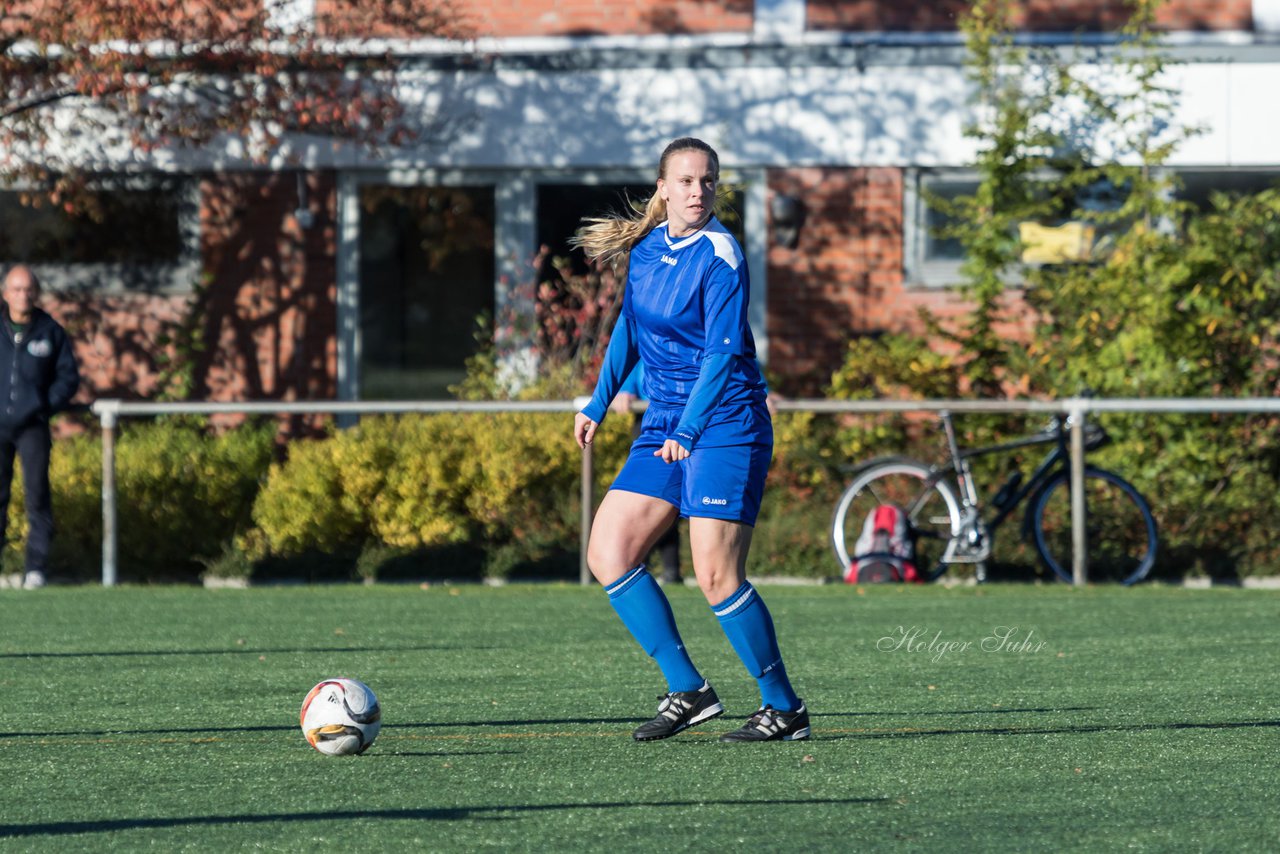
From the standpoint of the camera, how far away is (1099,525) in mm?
12461

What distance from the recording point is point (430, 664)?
8102mm

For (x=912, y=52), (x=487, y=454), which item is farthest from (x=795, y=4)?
(x=487, y=454)

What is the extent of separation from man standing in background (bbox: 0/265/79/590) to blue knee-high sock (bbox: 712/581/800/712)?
727 cm

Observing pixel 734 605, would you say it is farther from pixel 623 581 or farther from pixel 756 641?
pixel 623 581

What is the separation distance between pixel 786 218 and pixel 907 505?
338 cm

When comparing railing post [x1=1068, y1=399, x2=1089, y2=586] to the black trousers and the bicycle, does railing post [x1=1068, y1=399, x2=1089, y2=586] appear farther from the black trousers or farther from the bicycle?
the black trousers

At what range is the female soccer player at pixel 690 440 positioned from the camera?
5.75 meters

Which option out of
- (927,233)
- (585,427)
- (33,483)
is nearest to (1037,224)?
(927,233)

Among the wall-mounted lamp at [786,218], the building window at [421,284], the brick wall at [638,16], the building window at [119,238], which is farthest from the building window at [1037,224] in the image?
the building window at [119,238]

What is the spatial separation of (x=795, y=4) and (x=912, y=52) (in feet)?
3.36

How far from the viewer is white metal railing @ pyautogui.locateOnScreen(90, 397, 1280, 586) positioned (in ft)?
38.3

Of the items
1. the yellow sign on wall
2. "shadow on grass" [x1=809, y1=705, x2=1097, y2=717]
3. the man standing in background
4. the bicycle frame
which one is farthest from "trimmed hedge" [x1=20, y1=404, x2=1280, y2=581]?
"shadow on grass" [x1=809, y1=705, x2=1097, y2=717]

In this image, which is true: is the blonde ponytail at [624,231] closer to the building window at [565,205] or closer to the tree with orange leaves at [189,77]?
the tree with orange leaves at [189,77]

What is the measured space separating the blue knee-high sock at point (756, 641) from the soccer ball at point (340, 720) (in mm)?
1094
